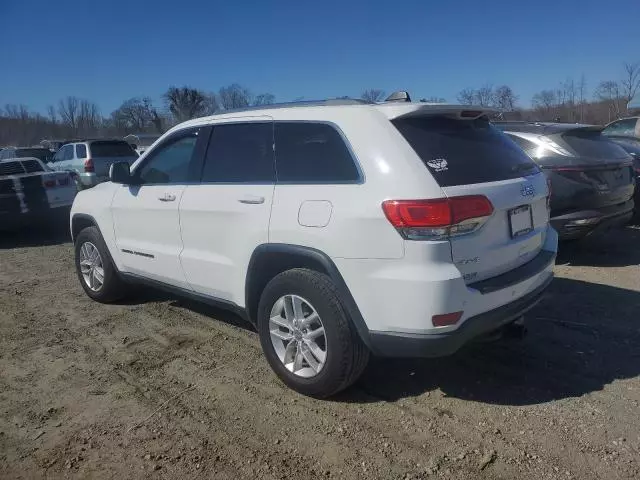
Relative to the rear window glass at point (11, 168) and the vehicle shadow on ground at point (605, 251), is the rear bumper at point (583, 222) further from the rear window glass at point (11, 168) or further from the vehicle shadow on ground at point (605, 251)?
the rear window glass at point (11, 168)

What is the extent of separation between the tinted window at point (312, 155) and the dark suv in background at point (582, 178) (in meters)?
3.50

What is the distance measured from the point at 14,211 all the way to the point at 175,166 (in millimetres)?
5930

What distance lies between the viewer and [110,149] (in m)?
16.7

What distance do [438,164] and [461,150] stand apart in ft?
0.96

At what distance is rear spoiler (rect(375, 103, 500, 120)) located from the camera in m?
3.01

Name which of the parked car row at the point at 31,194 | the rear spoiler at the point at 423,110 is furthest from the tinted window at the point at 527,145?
the parked car row at the point at 31,194

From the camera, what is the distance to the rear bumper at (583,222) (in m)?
5.57

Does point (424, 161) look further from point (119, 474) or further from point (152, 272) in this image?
point (152, 272)

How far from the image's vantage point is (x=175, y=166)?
4.26m

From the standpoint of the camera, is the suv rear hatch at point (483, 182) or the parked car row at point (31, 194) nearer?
the suv rear hatch at point (483, 182)

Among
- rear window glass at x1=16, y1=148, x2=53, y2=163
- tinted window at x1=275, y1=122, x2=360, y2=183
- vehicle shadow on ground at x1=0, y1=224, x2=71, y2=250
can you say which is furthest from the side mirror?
rear window glass at x1=16, y1=148, x2=53, y2=163

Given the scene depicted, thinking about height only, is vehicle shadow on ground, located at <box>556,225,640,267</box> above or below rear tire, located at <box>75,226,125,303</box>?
below

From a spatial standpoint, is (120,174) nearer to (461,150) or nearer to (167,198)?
(167,198)

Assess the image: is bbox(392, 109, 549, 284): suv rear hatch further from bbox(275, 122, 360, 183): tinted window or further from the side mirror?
the side mirror
